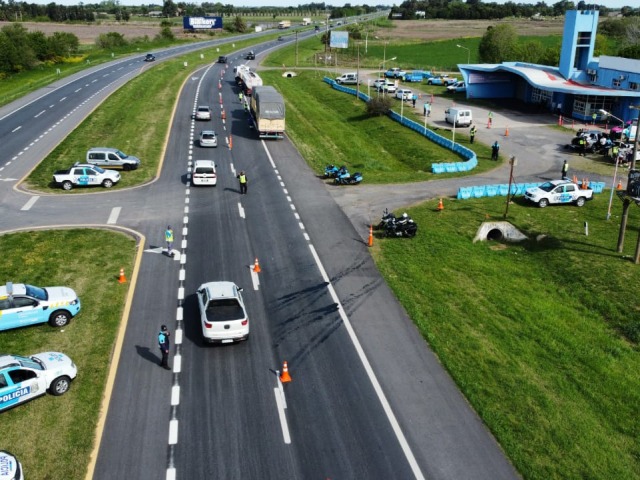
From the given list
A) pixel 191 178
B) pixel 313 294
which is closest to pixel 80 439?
pixel 313 294

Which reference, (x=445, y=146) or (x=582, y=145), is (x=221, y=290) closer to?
(x=445, y=146)

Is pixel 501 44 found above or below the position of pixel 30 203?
above

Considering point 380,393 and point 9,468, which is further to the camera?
point 380,393

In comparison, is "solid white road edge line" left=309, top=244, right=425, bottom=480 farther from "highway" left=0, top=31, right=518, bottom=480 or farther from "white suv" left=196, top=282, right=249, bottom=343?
"white suv" left=196, top=282, right=249, bottom=343

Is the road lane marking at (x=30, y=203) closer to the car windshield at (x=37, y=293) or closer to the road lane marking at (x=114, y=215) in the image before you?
the road lane marking at (x=114, y=215)

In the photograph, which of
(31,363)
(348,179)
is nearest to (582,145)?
(348,179)

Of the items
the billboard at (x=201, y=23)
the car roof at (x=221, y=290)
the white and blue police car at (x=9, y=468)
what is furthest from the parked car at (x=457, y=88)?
the billboard at (x=201, y=23)

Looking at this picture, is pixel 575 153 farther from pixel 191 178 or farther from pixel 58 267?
pixel 58 267
